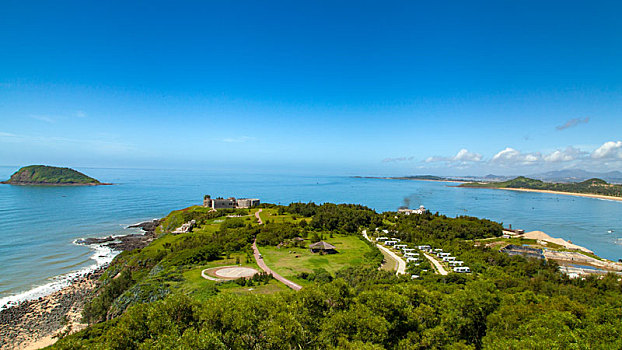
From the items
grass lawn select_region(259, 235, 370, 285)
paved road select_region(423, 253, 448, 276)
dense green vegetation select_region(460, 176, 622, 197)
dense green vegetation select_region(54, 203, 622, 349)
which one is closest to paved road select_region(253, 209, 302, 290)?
grass lawn select_region(259, 235, 370, 285)

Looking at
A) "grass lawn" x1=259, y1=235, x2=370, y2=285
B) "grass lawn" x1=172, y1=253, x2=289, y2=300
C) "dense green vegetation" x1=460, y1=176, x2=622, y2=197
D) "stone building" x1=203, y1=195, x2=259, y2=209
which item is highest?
"dense green vegetation" x1=460, y1=176, x2=622, y2=197

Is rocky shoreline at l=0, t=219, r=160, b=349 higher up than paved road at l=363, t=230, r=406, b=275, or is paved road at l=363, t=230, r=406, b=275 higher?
paved road at l=363, t=230, r=406, b=275

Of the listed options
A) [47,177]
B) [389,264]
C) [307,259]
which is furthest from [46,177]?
[389,264]

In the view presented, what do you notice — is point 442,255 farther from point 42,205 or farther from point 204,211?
point 42,205

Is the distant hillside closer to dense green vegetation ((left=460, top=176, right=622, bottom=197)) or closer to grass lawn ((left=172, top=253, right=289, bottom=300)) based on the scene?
grass lawn ((left=172, top=253, right=289, bottom=300))

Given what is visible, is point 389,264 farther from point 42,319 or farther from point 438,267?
point 42,319

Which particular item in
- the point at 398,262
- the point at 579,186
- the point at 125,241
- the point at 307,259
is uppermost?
the point at 579,186

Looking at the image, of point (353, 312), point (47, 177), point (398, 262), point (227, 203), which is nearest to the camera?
point (353, 312)
